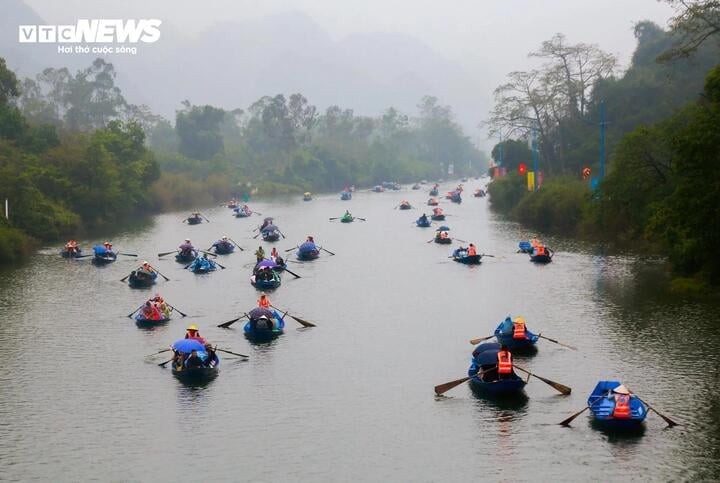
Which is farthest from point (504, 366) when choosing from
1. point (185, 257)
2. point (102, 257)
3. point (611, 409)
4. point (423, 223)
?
point (423, 223)

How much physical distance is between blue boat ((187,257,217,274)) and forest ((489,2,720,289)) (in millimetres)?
29690

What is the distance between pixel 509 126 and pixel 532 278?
205 ft

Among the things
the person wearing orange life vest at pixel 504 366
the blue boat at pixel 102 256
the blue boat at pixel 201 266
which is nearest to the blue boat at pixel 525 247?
the blue boat at pixel 201 266

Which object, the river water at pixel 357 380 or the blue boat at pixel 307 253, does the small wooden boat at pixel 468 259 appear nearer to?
the river water at pixel 357 380

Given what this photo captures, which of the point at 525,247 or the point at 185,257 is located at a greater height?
the point at 525,247

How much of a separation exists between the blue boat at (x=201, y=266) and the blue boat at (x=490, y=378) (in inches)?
1414

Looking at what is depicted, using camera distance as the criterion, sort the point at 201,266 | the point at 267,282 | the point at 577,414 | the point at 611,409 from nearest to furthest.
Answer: the point at 611,409, the point at 577,414, the point at 267,282, the point at 201,266

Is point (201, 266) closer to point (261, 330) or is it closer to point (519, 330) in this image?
point (261, 330)

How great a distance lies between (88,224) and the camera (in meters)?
106

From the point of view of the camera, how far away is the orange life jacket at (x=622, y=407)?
102 feet

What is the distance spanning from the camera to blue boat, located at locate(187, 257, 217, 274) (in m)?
69.6

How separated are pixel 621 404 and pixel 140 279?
39898mm

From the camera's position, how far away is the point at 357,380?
1527 inches

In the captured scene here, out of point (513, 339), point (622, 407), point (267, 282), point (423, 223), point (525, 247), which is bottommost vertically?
point (622, 407)
